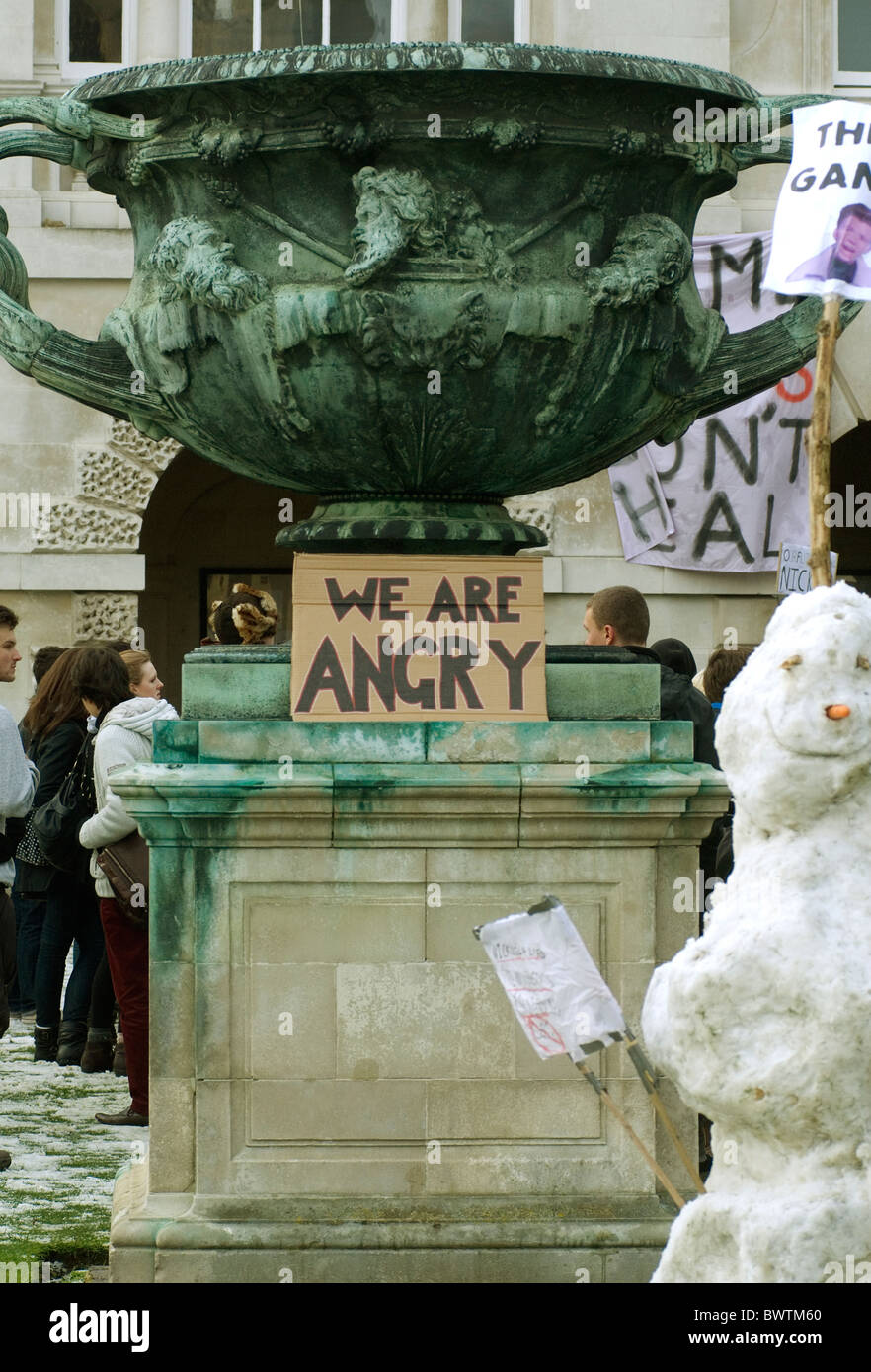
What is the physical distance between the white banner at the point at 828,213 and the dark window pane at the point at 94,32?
10121 mm

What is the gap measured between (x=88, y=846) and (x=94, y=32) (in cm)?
773

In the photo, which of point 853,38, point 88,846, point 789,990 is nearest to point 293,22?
point 853,38

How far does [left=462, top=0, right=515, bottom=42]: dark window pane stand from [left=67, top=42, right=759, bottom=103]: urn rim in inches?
367

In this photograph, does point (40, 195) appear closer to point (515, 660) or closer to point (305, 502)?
point (305, 502)

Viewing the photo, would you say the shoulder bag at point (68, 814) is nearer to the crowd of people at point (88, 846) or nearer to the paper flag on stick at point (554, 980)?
the crowd of people at point (88, 846)

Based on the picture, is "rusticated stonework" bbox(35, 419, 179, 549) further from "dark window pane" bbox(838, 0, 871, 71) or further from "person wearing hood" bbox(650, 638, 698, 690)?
"person wearing hood" bbox(650, 638, 698, 690)

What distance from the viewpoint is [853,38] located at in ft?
44.9

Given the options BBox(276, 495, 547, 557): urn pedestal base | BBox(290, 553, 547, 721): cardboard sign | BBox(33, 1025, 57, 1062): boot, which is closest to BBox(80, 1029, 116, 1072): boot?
BBox(33, 1025, 57, 1062): boot

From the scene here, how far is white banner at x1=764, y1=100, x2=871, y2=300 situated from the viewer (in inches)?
154

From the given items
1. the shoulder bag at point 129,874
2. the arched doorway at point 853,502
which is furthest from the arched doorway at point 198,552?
the shoulder bag at point 129,874

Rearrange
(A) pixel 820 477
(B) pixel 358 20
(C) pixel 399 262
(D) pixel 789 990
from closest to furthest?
(D) pixel 789 990 → (A) pixel 820 477 → (C) pixel 399 262 → (B) pixel 358 20

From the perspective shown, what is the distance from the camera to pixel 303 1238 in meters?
4.38

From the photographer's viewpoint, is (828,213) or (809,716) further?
(828,213)

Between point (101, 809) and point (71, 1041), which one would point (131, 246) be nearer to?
point (71, 1041)
